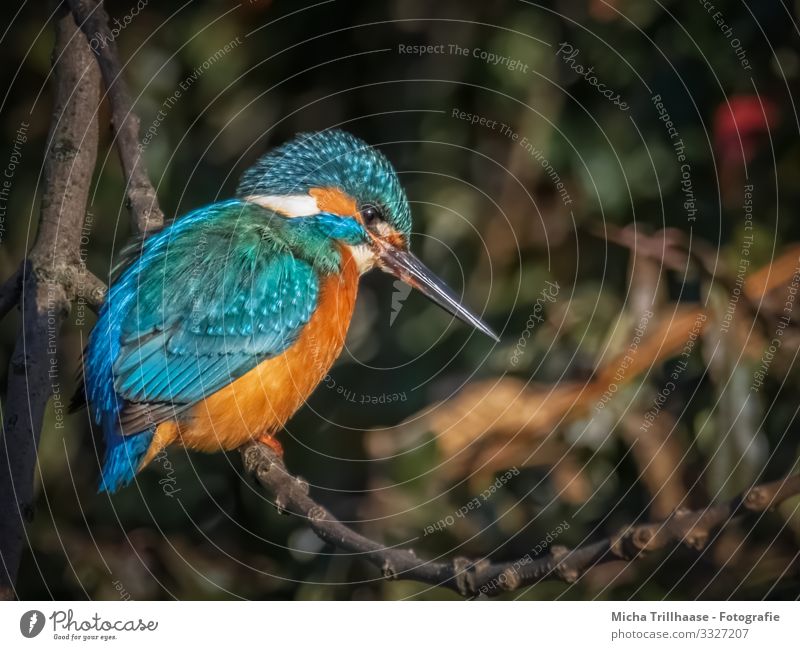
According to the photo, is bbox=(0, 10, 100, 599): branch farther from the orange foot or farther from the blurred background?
the orange foot

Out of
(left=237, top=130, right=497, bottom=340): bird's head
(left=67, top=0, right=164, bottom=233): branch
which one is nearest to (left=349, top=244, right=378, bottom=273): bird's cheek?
(left=237, top=130, right=497, bottom=340): bird's head

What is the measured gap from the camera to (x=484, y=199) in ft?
6.21

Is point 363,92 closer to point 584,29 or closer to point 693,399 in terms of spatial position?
point 584,29

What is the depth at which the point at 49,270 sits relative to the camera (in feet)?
5.91

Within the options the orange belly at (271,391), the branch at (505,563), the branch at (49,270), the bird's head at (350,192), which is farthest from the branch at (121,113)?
the branch at (505,563)

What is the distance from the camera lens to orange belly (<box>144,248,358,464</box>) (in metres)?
1.78

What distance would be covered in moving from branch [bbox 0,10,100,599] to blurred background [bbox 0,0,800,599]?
40 mm

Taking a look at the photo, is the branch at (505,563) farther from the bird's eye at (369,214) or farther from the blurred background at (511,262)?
the bird's eye at (369,214)

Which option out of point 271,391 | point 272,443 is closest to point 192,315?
point 271,391

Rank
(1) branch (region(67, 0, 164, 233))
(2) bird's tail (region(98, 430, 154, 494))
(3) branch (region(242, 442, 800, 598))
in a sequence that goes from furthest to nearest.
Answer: (1) branch (region(67, 0, 164, 233)) < (2) bird's tail (region(98, 430, 154, 494)) < (3) branch (region(242, 442, 800, 598))

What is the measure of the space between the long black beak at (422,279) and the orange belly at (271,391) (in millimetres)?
67

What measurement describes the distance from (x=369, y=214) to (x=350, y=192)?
0.05 metres

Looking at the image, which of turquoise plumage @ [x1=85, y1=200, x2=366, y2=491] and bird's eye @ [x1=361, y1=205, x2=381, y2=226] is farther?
bird's eye @ [x1=361, y1=205, x2=381, y2=226]

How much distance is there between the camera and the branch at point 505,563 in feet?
4.85
